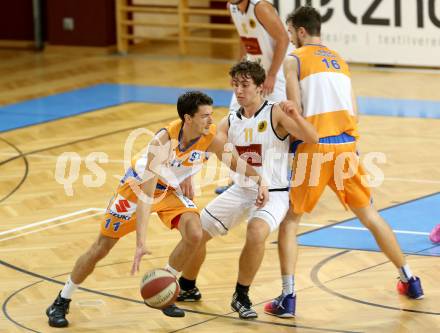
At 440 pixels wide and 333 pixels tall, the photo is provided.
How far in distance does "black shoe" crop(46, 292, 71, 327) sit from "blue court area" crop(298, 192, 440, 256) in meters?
2.42

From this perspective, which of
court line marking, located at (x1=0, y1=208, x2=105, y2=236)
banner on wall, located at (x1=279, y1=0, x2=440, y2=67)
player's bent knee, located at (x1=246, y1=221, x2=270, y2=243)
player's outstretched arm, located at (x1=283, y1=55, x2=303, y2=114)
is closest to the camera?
player's bent knee, located at (x1=246, y1=221, x2=270, y2=243)

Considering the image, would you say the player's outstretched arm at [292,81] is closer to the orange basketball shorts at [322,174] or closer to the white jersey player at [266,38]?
the orange basketball shorts at [322,174]

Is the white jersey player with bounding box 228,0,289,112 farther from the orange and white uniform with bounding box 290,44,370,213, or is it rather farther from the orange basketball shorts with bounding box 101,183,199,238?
the orange basketball shorts with bounding box 101,183,199,238

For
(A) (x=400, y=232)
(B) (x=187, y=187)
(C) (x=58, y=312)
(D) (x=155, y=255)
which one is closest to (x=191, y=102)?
(B) (x=187, y=187)

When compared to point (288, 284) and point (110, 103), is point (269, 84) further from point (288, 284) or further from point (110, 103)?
point (110, 103)

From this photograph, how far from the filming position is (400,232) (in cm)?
910

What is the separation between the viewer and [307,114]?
734 cm

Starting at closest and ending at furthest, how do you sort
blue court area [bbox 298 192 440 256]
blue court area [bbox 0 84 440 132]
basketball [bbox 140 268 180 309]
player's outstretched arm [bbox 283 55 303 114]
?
basketball [bbox 140 268 180 309]
player's outstretched arm [bbox 283 55 303 114]
blue court area [bbox 298 192 440 256]
blue court area [bbox 0 84 440 132]

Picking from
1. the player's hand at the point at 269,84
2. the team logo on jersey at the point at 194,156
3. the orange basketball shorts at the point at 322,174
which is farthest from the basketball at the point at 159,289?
the player's hand at the point at 269,84

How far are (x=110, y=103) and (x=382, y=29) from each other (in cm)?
450

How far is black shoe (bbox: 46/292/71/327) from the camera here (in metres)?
7.13

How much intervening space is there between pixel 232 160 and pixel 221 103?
800 cm

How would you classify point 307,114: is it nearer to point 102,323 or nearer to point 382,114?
point 102,323

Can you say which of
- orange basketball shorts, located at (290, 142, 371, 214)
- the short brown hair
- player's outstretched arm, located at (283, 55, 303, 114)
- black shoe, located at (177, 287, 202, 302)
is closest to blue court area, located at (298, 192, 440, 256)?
orange basketball shorts, located at (290, 142, 371, 214)
